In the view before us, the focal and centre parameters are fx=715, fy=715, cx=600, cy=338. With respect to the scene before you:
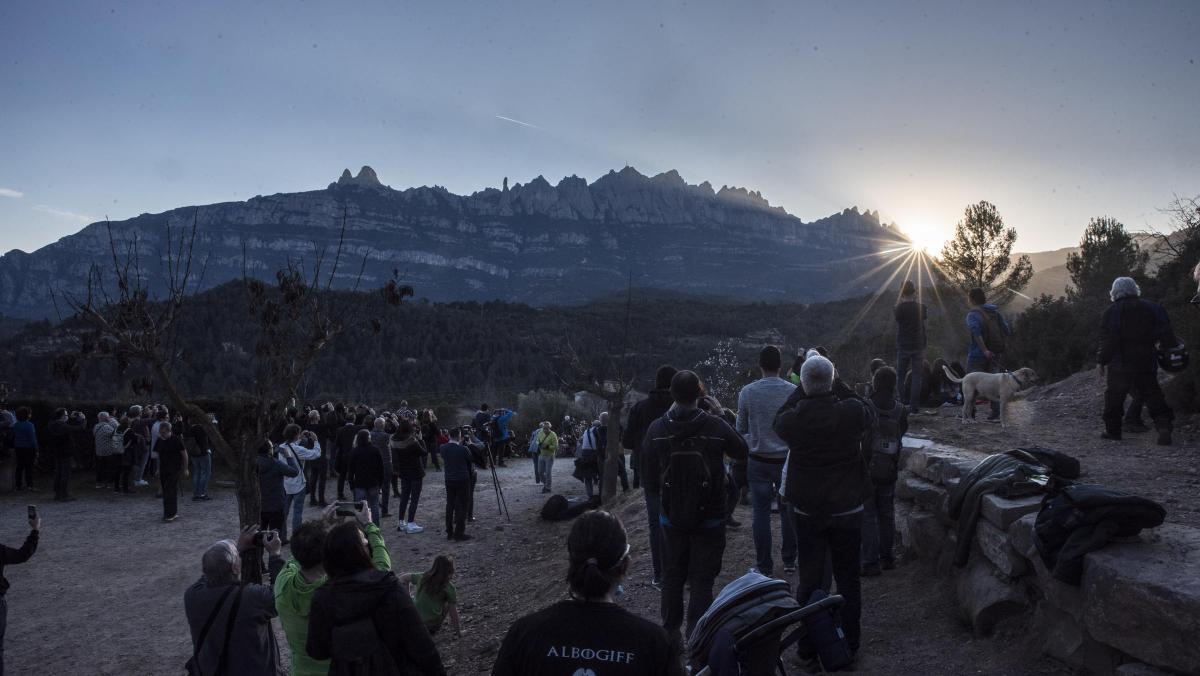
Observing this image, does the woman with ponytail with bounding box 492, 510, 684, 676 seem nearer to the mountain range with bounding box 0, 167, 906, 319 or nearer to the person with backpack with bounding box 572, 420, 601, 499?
the person with backpack with bounding box 572, 420, 601, 499

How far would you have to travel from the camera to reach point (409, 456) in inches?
446

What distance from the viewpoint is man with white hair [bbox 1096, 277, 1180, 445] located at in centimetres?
628

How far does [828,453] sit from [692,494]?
80 centimetres

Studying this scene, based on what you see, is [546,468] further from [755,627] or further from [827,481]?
[755,627]

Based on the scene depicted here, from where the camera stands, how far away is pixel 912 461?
6.30m

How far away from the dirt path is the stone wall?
7.8 inches

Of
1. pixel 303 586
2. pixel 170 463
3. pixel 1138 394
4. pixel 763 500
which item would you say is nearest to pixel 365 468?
pixel 170 463

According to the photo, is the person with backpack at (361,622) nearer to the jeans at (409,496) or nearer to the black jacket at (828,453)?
the black jacket at (828,453)

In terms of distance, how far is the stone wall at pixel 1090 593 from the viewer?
9.96 feet

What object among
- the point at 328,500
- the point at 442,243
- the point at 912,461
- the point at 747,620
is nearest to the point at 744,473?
the point at 912,461

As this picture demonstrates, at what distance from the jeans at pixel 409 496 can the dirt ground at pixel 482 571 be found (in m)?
0.37

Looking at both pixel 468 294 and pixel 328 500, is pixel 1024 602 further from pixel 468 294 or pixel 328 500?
pixel 468 294

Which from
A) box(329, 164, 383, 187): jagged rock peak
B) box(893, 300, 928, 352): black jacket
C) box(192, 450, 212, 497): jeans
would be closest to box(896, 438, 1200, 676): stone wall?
box(893, 300, 928, 352): black jacket

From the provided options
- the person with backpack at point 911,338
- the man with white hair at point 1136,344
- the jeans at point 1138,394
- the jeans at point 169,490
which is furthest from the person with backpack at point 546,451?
the man with white hair at point 1136,344
